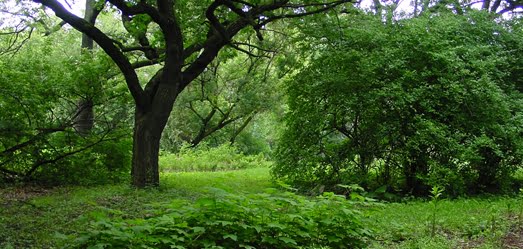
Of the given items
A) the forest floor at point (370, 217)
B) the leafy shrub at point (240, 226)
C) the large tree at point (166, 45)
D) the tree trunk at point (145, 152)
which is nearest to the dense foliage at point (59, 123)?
the forest floor at point (370, 217)

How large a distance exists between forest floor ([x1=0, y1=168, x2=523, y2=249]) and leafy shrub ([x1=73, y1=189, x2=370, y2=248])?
0.75ft

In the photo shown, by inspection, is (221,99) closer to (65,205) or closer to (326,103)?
(326,103)

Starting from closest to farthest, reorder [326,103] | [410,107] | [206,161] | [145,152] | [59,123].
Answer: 1. [410,107]
2. [145,152]
3. [59,123]
4. [326,103]
5. [206,161]

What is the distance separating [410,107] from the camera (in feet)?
34.1

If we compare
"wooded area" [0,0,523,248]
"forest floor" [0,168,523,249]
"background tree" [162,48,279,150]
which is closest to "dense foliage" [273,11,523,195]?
"wooded area" [0,0,523,248]

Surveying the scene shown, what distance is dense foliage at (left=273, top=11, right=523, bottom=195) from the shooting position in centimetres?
995

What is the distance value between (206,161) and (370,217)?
47.9ft

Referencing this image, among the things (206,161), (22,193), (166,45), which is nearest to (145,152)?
(166,45)

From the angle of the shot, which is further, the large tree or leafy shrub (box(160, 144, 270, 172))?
leafy shrub (box(160, 144, 270, 172))

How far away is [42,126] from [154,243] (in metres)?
7.18

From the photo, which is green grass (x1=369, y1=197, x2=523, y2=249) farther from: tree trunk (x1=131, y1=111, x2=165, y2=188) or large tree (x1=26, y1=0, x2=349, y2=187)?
tree trunk (x1=131, y1=111, x2=165, y2=188)

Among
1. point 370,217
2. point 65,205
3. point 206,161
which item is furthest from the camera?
point 206,161

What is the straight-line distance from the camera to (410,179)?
35.6ft

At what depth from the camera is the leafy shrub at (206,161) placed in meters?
19.4
